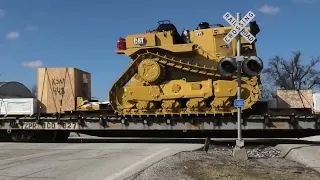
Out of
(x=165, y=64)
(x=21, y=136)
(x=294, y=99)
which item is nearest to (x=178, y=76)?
(x=165, y=64)

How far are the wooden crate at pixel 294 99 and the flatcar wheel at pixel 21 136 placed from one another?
11.1m

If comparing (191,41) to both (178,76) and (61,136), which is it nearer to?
(178,76)

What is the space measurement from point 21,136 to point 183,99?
8.07 meters

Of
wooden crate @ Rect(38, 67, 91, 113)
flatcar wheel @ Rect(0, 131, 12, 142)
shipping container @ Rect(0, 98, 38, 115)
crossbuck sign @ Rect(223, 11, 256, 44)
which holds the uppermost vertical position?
crossbuck sign @ Rect(223, 11, 256, 44)

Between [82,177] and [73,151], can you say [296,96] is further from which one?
[82,177]

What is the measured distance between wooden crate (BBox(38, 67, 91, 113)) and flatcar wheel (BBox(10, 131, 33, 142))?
4.38ft

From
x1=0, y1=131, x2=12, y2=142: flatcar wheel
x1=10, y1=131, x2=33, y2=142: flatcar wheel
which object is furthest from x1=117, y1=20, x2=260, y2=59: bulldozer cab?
x1=0, y1=131, x2=12, y2=142: flatcar wheel

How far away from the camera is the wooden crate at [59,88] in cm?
1955

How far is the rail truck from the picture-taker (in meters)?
16.4

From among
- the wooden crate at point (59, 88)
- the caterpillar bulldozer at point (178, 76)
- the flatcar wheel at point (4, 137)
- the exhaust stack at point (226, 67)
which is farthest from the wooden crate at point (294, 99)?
the flatcar wheel at point (4, 137)

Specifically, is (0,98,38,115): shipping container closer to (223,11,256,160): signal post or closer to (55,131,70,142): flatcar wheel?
(55,131,70,142): flatcar wheel

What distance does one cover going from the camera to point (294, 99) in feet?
56.0

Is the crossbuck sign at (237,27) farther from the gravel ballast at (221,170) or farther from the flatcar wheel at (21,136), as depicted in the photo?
the flatcar wheel at (21,136)

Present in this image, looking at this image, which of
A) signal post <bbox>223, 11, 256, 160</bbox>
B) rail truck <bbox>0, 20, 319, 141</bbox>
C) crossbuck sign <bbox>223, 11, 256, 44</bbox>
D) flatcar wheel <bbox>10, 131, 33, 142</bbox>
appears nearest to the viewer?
signal post <bbox>223, 11, 256, 160</bbox>
